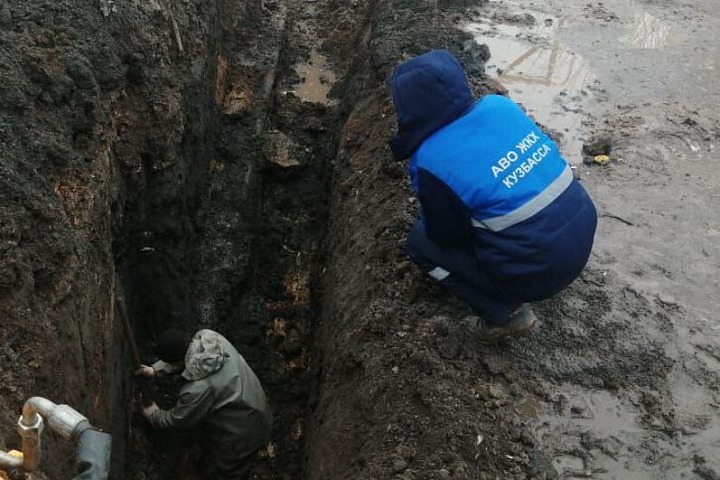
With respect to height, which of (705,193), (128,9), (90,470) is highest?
(128,9)

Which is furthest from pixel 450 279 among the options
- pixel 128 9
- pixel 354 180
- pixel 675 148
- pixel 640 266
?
pixel 128 9

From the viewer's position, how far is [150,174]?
5238mm

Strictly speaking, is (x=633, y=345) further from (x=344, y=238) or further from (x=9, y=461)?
(x=9, y=461)

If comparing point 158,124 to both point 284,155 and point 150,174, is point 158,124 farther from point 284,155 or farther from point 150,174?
point 284,155

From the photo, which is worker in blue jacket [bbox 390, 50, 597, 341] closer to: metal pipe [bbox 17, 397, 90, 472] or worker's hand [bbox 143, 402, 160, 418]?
metal pipe [bbox 17, 397, 90, 472]

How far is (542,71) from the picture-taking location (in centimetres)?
605

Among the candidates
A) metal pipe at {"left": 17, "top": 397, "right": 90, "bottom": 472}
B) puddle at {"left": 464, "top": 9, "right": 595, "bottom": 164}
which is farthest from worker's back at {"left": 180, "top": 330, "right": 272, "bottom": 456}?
puddle at {"left": 464, "top": 9, "right": 595, "bottom": 164}

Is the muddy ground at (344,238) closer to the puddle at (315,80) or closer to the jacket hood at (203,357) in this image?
the puddle at (315,80)

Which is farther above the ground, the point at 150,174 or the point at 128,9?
the point at 128,9

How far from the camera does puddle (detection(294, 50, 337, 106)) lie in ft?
25.0

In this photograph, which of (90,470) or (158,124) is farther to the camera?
(158,124)

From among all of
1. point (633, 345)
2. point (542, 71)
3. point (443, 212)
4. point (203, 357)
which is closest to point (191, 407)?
point (203, 357)

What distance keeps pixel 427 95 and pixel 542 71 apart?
3257 millimetres

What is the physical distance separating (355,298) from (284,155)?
111 inches
